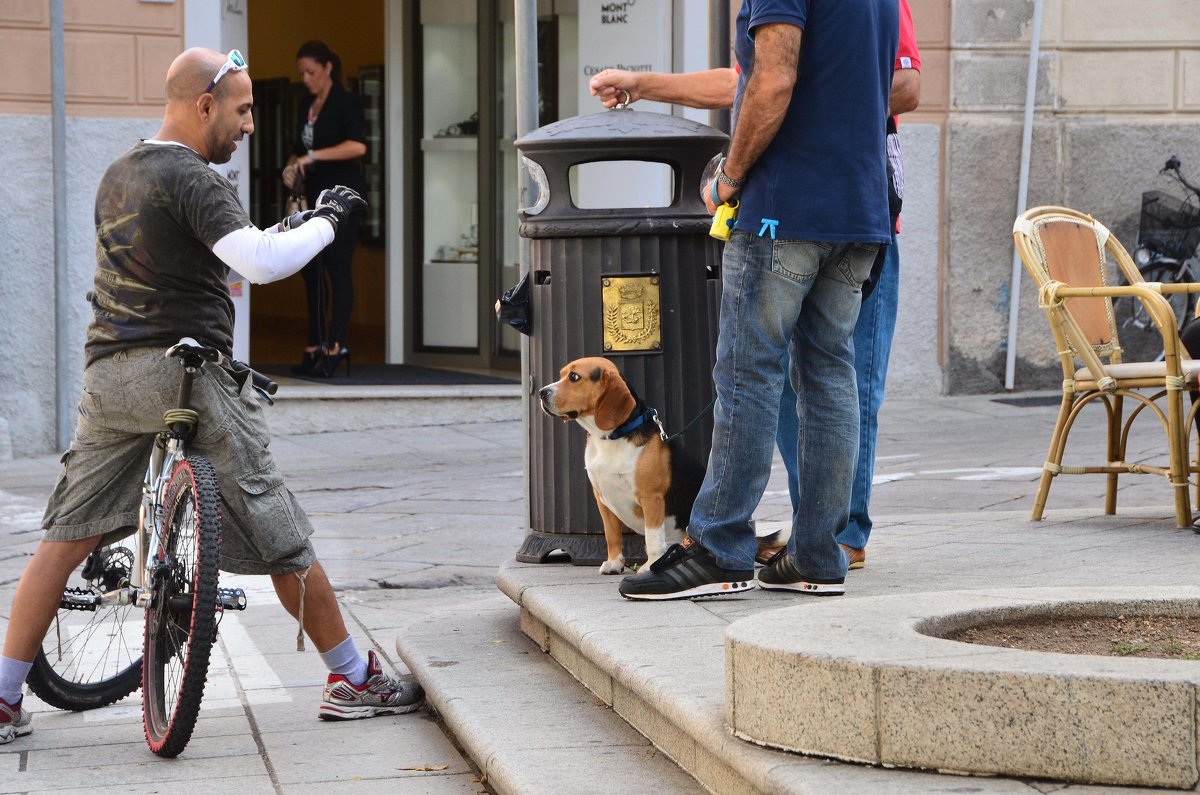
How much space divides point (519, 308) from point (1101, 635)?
2.21 meters

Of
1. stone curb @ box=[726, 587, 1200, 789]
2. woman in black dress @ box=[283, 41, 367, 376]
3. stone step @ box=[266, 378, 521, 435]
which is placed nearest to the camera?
stone curb @ box=[726, 587, 1200, 789]

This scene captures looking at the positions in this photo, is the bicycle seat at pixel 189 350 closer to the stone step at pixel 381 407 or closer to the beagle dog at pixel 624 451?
the beagle dog at pixel 624 451

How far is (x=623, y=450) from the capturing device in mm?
4691

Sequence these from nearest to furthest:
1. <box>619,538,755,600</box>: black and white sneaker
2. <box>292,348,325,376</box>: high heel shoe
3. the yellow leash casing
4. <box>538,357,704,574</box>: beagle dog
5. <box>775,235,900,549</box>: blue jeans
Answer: the yellow leash casing → <box>619,538,755,600</box>: black and white sneaker → <box>538,357,704,574</box>: beagle dog → <box>775,235,900,549</box>: blue jeans → <box>292,348,325,376</box>: high heel shoe

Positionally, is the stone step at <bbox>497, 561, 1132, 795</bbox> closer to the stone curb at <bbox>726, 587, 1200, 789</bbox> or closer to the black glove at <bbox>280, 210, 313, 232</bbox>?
the stone curb at <bbox>726, 587, 1200, 789</bbox>

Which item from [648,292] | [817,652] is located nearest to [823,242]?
[648,292]

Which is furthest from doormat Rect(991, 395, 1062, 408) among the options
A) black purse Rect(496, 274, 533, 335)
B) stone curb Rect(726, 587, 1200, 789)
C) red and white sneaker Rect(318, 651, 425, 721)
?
stone curb Rect(726, 587, 1200, 789)

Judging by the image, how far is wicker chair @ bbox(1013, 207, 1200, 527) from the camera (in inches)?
228

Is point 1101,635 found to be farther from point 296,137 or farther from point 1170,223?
point 296,137

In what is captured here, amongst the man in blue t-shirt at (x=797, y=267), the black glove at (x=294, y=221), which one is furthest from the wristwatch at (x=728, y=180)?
the black glove at (x=294, y=221)

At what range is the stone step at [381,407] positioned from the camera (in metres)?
10.9

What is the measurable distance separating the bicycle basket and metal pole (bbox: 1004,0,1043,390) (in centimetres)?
94

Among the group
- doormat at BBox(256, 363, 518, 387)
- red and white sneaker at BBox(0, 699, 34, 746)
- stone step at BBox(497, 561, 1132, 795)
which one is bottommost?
red and white sneaker at BBox(0, 699, 34, 746)

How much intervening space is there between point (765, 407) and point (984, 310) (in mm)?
8080
